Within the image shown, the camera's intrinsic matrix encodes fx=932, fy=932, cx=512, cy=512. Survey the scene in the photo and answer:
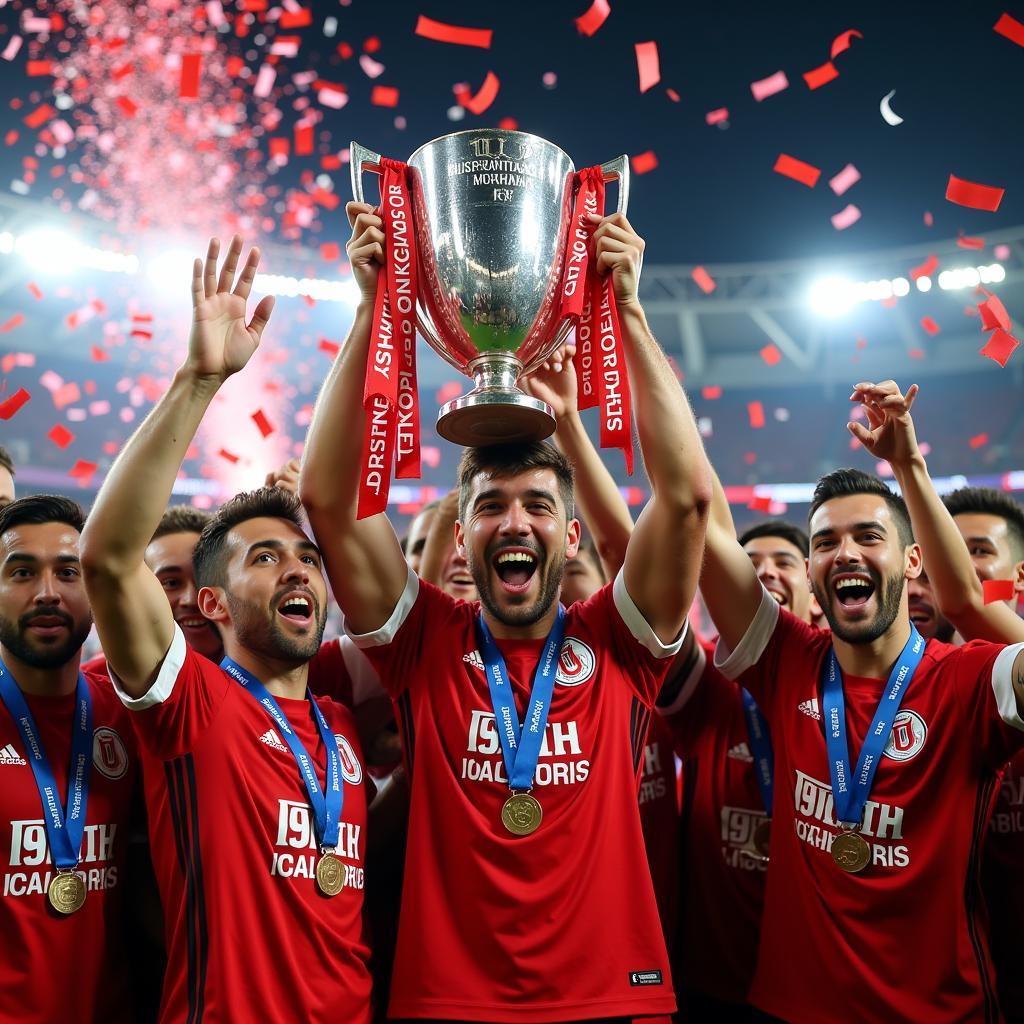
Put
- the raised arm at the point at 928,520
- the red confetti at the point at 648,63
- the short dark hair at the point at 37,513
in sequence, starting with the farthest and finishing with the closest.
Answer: the red confetti at the point at 648,63
the raised arm at the point at 928,520
the short dark hair at the point at 37,513

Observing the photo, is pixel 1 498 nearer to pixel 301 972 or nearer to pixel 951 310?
pixel 301 972

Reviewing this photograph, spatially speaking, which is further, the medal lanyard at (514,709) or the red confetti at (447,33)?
the red confetti at (447,33)

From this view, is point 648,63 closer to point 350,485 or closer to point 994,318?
point 994,318

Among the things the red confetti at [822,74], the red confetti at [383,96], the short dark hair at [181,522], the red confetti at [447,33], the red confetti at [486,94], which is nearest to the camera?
the short dark hair at [181,522]

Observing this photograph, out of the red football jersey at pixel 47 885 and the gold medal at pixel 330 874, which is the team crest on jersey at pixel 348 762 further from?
the red football jersey at pixel 47 885

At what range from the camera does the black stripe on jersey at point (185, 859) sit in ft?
6.53

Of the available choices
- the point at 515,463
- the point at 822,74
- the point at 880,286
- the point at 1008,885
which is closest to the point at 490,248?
the point at 515,463

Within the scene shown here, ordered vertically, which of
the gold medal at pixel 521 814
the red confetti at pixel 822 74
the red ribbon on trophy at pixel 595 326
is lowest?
the gold medal at pixel 521 814

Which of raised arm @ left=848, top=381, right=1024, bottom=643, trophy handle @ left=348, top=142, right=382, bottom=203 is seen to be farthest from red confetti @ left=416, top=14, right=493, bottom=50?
raised arm @ left=848, top=381, right=1024, bottom=643

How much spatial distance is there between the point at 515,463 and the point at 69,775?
1.36m

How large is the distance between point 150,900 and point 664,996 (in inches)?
50.9

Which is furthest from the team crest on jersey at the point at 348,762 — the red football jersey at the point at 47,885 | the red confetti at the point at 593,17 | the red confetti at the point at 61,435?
the red confetti at the point at 593,17

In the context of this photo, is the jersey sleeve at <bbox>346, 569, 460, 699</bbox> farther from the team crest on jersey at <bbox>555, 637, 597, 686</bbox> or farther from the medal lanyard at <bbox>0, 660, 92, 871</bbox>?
the medal lanyard at <bbox>0, 660, 92, 871</bbox>

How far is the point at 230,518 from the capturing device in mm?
2602
